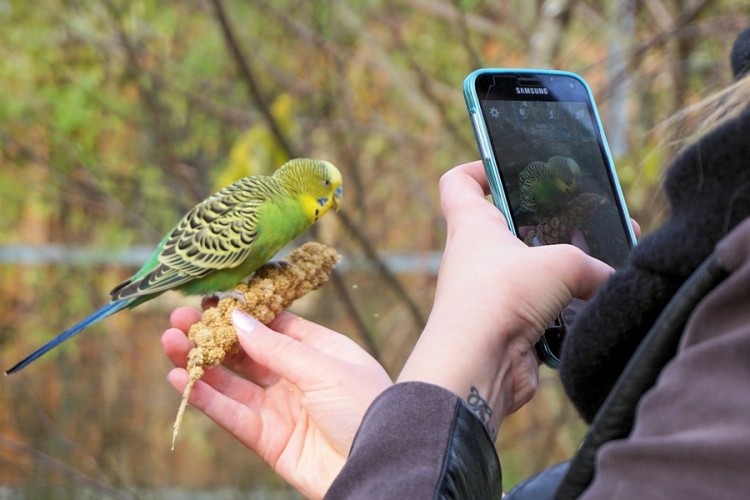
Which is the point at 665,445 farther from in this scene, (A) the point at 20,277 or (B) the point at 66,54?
(A) the point at 20,277

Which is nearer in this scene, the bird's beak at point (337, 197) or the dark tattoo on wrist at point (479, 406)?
the dark tattoo on wrist at point (479, 406)

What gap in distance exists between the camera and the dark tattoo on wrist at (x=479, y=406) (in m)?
0.90

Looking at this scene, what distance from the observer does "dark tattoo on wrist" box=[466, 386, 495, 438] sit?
897 mm

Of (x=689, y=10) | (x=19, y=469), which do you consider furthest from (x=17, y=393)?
(x=689, y=10)

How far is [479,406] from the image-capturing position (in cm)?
91

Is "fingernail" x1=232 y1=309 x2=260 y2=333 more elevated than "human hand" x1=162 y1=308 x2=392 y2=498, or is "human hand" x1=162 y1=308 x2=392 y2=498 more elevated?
"fingernail" x1=232 y1=309 x2=260 y2=333

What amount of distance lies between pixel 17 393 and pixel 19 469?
15.3 inches

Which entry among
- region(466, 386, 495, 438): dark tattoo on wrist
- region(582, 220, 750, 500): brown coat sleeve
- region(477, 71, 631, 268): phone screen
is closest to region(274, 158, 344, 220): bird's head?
region(477, 71, 631, 268): phone screen

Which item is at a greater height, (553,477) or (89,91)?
(89,91)

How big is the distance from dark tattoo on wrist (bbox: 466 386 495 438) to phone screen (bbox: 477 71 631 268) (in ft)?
0.99

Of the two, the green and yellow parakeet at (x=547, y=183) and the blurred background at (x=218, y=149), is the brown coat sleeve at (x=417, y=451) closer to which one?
the green and yellow parakeet at (x=547, y=183)

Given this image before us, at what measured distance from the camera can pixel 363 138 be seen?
385 cm

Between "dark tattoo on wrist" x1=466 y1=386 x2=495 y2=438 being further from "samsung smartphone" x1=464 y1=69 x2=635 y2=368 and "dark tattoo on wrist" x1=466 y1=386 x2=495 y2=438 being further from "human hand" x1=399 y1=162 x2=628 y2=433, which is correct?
"samsung smartphone" x1=464 y1=69 x2=635 y2=368

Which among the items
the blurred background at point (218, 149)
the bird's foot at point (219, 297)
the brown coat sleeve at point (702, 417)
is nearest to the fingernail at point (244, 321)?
the bird's foot at point (219, 297)
